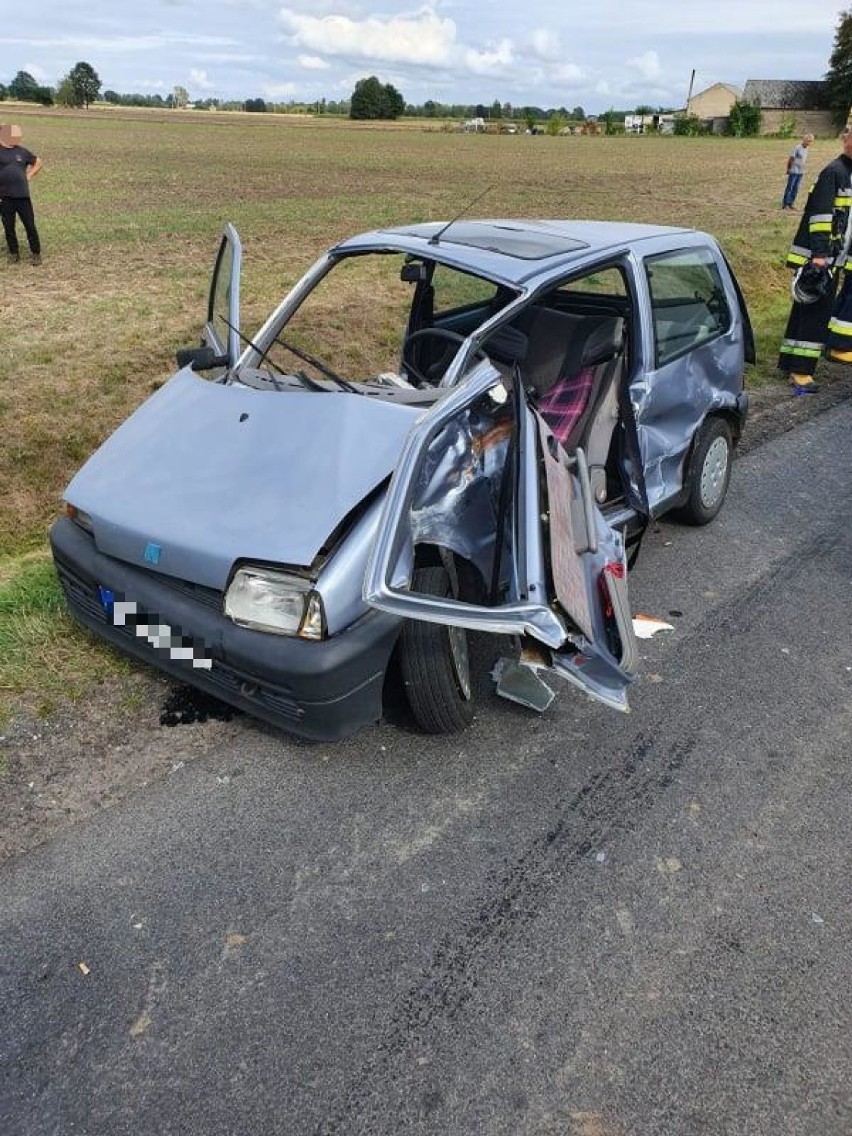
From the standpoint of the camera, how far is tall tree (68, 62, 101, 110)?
346ft

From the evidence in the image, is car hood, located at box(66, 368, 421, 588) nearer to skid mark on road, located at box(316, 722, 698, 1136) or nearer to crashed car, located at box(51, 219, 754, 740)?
crashed car, located at box(51, 219, 754, 740)

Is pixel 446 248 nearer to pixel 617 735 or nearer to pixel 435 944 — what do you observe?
pixel 617 735

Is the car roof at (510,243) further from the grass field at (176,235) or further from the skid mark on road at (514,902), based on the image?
the grass field at (176,235)

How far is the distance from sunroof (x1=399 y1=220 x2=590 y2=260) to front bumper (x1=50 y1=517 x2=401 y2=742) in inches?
79.5

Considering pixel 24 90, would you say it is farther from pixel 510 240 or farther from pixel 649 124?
pixel 510 240

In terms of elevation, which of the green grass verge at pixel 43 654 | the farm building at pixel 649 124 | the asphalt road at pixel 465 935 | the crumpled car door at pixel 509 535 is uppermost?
the farm building at pixel 649 124

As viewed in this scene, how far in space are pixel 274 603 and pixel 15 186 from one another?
454 inches

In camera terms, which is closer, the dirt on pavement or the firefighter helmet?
the dirt on pavement

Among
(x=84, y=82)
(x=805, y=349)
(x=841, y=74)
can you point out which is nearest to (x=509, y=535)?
(x=805, y=349)

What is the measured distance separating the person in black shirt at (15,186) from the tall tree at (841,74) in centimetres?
9253

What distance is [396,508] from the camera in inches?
A: 104

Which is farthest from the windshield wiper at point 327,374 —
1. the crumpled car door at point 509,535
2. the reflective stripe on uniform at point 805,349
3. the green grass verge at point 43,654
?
the reflective stripe on uniform at point 805,349

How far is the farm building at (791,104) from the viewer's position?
3409 inches

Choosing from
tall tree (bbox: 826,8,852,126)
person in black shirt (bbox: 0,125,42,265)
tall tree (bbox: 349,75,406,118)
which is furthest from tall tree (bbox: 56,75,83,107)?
person in black shirt (bbox: 0,125,42,265)
